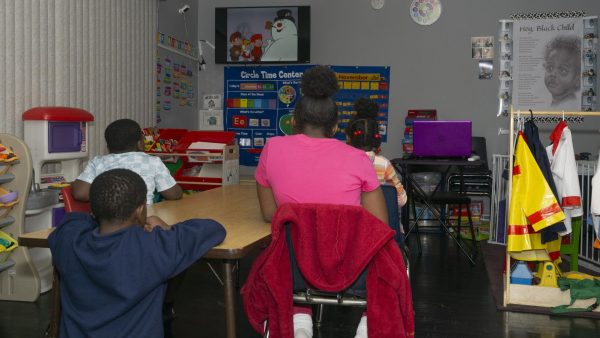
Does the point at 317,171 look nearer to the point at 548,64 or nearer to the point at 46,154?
the point at 46,154

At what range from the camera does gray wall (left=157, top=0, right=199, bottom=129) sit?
599cm

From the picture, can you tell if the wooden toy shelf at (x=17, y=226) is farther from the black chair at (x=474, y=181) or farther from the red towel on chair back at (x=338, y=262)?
the black chair at (x=474, y=181)

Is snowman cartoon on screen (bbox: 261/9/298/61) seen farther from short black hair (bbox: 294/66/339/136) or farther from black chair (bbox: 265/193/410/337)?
black chair (bbox: 265/193/410/337)

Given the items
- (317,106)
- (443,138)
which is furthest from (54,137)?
(443,138)

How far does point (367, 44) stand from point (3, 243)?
14.8ft

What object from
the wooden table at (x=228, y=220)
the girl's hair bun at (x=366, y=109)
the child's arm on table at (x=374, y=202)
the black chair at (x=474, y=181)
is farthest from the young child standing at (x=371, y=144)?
the black chair at (x=474, y=181)

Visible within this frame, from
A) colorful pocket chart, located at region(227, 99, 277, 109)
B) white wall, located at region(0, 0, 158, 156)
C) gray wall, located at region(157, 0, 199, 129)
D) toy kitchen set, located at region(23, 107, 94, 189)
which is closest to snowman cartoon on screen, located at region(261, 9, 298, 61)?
colorful pocket chart, located at region(227, 99, 277, 109)

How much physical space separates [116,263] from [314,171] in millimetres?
784

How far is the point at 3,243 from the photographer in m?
3.21

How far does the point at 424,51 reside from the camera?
6.61 metres

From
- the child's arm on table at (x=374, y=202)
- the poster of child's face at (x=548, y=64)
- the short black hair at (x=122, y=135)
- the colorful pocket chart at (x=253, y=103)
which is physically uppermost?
the poster of child's face at (x=548, y=64)

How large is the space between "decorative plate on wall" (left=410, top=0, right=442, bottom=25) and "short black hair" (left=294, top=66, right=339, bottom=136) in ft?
14.6

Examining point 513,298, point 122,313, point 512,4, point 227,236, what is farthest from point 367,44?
point 122,313

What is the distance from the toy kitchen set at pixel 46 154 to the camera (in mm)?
3621
